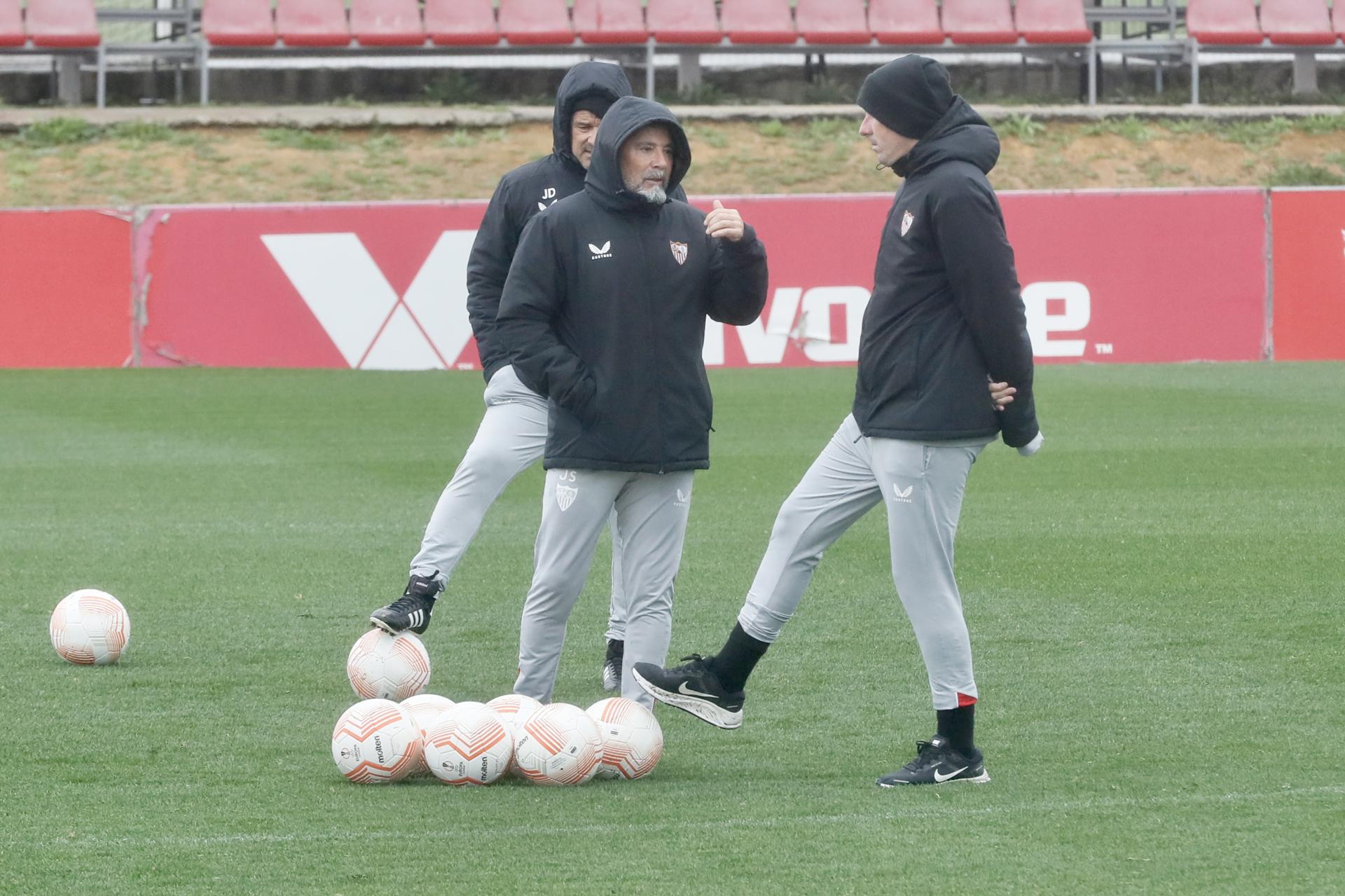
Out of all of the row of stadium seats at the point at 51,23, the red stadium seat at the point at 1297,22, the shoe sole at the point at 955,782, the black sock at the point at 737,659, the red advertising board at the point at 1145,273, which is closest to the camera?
the shoe sole at the point at 955,782

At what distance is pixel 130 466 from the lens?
13438mm

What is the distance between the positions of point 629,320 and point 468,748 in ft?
4.53

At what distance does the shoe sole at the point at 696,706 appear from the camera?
5578mm

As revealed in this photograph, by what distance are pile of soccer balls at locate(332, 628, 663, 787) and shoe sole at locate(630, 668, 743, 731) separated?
0.11 metres

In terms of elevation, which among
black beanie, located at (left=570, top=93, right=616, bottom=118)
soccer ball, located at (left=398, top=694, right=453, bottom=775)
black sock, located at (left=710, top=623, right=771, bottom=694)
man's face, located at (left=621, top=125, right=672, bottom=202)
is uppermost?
black beanie, located at (left=570, top=93, right=616, bottom=118)

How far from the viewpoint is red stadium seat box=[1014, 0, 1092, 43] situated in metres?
28.2

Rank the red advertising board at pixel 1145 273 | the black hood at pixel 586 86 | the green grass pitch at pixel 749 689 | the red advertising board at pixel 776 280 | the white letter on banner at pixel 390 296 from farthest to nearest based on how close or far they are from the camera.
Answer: the red advertising board at pixel 1145 273 → the white letter on banner at pixel 390 296 → the red advertising board at pixel 776 280 → the black hood at pixel 586 86 → the green grass pitch at pixel 749 689

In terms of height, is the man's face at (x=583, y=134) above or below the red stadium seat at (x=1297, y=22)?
below

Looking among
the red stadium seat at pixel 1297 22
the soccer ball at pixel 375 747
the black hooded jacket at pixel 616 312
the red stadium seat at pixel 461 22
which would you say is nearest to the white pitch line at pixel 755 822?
the soccer ball at pixel 375 747

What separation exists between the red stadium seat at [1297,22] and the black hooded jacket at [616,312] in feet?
83.5

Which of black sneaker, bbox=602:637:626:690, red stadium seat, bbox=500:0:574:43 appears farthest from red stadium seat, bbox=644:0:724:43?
black sneaker, bbox=602:637:626:690

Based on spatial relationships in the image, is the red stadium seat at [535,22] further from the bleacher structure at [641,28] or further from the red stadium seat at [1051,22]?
the red stadium seat at [1051,22]

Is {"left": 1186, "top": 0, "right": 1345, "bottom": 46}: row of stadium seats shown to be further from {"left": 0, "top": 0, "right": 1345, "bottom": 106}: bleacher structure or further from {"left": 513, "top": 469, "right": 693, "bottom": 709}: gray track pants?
{"left": 513, "top": 469, "right": 693, "bottom": 709}: gray track pants

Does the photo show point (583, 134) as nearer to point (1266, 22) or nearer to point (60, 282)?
point (60, 282)
